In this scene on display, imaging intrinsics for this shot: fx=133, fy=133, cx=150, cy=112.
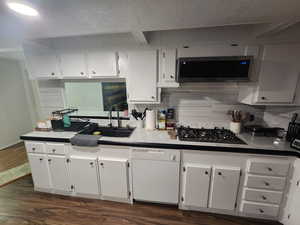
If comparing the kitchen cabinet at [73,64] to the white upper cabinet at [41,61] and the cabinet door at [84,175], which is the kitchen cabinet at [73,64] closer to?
the white upper cabinet at [41,61]

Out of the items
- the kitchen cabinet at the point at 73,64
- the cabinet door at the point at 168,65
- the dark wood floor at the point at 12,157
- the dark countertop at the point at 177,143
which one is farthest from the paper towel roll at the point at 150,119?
the dark wood floor at the point at 12,157

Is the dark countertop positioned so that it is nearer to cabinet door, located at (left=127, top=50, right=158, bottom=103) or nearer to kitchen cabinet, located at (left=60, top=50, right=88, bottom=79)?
cabinet door, located at (left=127, top=50, right=158, bottom=103)

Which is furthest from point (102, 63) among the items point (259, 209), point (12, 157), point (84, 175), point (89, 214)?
point (12, 157)

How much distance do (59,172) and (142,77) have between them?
5.76 ft

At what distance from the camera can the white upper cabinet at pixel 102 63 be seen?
1851 millimetres

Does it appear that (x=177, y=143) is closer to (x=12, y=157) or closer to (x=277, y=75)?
(x=277, y=75)

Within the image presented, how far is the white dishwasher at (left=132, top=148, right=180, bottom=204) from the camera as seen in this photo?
5.27ft

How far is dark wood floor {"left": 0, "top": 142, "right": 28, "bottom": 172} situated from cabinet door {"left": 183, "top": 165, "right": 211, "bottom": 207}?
10.9 ft

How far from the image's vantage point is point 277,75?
156 cm

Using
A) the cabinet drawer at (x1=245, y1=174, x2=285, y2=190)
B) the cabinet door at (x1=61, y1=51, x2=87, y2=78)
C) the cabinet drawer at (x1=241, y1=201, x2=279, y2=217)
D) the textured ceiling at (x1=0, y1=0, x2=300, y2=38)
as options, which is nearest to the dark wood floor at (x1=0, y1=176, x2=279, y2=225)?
the cabinet drawer at (x1=241, y1=201, x2=279, y2=217)

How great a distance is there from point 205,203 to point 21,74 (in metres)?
5.17

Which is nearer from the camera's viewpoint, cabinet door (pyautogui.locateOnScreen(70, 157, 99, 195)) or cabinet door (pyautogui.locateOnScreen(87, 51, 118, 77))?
cabinet door (pyautogui.locateOnScreen(70, 157, 99, 195))

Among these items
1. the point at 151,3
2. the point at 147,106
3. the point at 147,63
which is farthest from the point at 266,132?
the point at 151,3

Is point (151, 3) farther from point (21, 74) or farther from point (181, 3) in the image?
A: point (21, 74)
